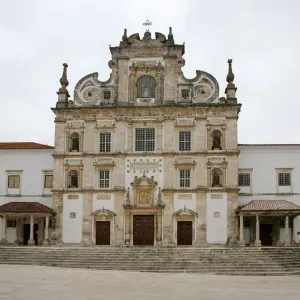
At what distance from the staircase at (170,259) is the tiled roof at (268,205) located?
5.54m

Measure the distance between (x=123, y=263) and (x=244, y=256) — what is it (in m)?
7.13

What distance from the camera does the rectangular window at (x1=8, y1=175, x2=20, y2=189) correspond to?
45656 millimetres

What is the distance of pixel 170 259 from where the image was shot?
111 ft

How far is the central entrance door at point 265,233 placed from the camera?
143 feet

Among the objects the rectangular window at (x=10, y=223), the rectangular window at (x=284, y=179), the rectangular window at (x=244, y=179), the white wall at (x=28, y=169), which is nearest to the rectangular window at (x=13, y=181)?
the white wall at (x=28, y=169)

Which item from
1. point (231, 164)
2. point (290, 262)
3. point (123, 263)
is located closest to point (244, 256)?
point (290, 262)

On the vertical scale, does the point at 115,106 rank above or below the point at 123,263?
above

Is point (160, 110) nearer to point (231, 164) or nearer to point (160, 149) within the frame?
point (160, 149)

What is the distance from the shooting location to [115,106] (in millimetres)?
43844

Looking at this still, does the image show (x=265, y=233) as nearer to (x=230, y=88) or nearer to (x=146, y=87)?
(x=230, y=88)

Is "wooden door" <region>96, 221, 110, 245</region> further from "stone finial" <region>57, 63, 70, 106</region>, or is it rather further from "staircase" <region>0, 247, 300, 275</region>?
"stone finial" <region>57, 63, 70, 106</region>

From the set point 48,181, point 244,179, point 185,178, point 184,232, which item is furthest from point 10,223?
point 244,179

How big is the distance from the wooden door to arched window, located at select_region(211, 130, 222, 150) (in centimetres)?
979

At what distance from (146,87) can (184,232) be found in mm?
11423
